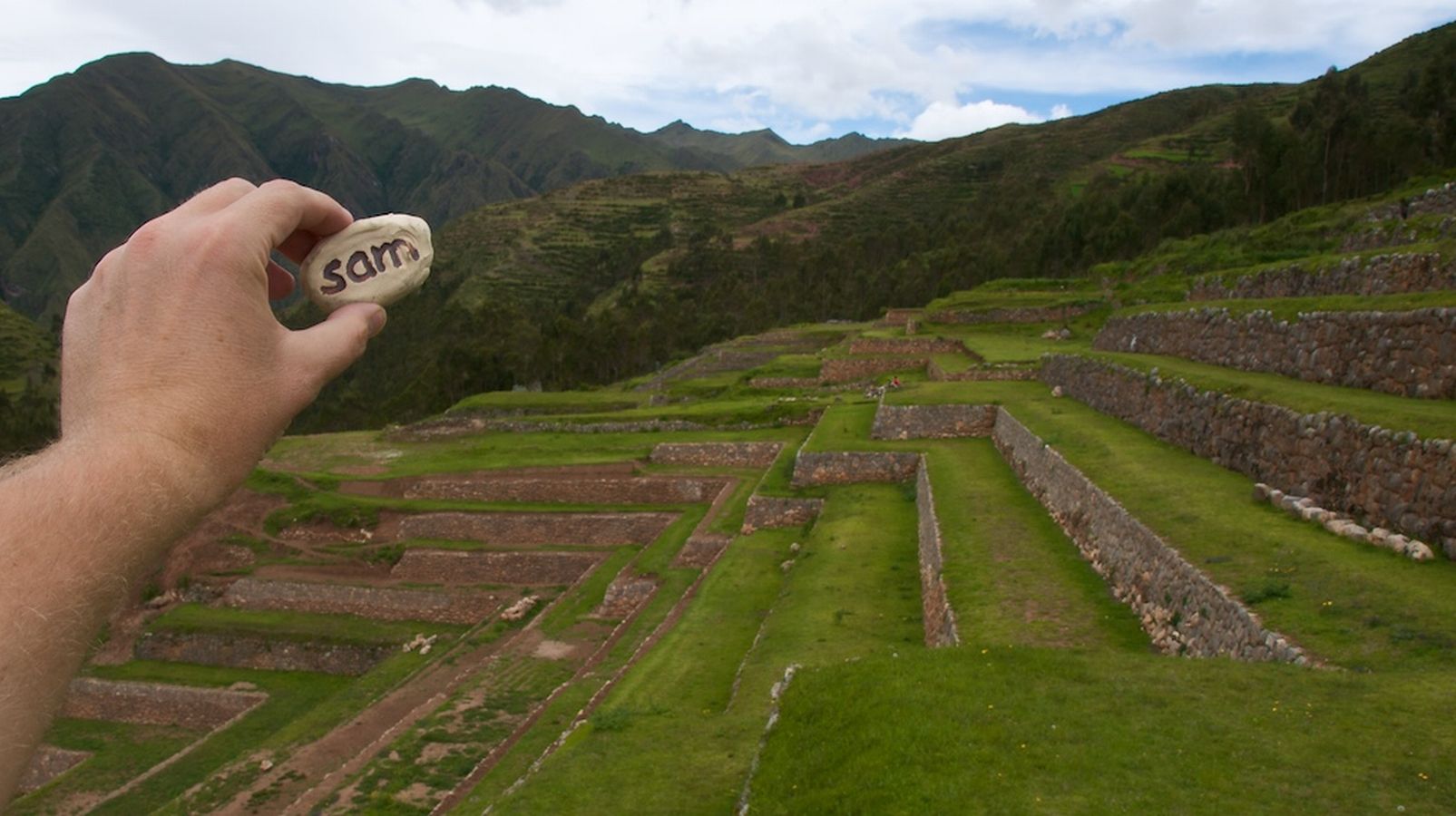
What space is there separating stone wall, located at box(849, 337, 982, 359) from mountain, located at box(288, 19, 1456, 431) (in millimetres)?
22660

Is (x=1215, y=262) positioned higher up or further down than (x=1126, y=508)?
higher up

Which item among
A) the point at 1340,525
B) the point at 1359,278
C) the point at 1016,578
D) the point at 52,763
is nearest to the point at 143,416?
the point at 1340,525

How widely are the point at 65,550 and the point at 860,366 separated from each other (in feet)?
133

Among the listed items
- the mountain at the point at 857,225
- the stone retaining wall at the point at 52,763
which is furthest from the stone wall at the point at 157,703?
the mountain at the point at 857,225

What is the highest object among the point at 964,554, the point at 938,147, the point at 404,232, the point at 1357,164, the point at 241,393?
the point at 938,147

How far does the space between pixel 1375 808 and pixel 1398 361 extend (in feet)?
30.5

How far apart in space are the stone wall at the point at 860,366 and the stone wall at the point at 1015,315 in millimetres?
9086

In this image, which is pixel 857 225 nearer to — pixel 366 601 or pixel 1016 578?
pixel 366 601

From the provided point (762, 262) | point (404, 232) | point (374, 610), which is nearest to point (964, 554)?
point (404, 232)

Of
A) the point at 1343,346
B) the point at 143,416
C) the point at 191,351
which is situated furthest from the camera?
the point at 1343,346

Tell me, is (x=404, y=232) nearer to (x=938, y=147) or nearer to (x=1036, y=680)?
(x=1036, y=680)

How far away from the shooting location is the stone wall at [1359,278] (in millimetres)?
14633

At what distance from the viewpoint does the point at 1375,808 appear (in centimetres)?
529

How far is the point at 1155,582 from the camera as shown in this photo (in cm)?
1057
